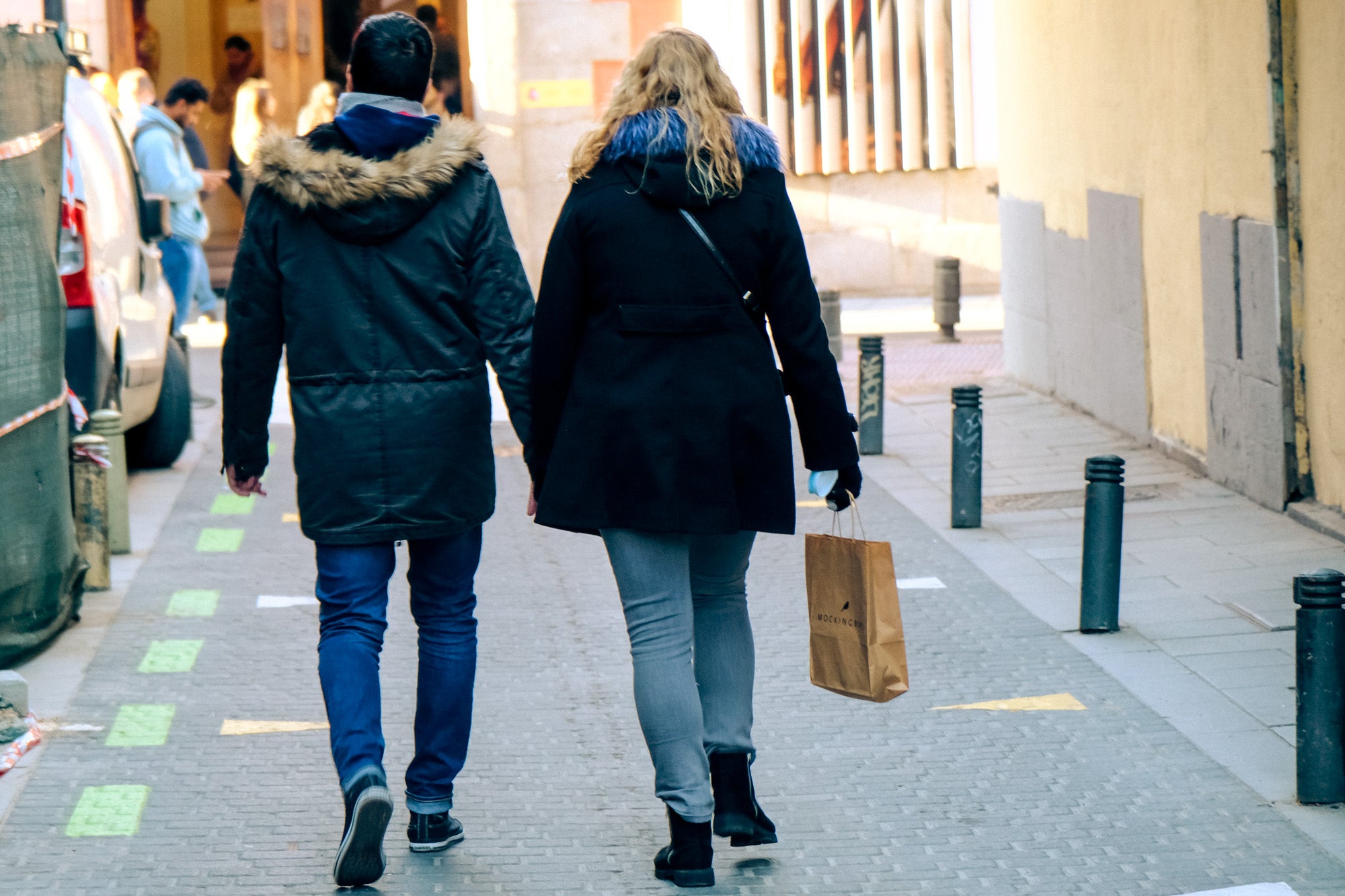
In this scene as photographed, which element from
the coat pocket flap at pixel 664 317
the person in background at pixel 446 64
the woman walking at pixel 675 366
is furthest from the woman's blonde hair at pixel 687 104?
the person in background at pixel 446 64

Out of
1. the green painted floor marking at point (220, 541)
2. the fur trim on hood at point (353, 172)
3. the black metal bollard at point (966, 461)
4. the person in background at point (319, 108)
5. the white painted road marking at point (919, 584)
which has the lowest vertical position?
the white painted road marking at point (919, 584)

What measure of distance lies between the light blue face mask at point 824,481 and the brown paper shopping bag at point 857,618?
0.11m

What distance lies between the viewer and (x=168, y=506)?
9.29 m

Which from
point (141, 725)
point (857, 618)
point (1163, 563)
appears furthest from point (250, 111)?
point (857, 618)

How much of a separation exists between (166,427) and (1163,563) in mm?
5430

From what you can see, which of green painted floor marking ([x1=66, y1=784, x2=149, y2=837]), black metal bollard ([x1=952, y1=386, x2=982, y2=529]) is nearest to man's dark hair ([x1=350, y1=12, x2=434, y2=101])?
green painted floor marking ([x1=66, y1=784, x2=149, y2=837])

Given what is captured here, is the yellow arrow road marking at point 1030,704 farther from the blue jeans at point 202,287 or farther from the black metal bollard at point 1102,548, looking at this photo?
the blue jeans at point 202,287

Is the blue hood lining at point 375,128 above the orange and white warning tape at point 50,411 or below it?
above

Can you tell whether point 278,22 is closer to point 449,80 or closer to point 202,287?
point 449,80

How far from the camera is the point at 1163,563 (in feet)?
25.1

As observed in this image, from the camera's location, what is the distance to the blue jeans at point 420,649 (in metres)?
4.33

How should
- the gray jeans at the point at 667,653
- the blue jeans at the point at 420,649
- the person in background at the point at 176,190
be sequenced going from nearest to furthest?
the gray jeans at the point at 667,653
the blue jeans at the point at 420,649
the person in background at the point at 176,190

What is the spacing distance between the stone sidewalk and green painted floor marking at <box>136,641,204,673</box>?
3.00m

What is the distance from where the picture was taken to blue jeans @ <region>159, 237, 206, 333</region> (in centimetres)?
1239
